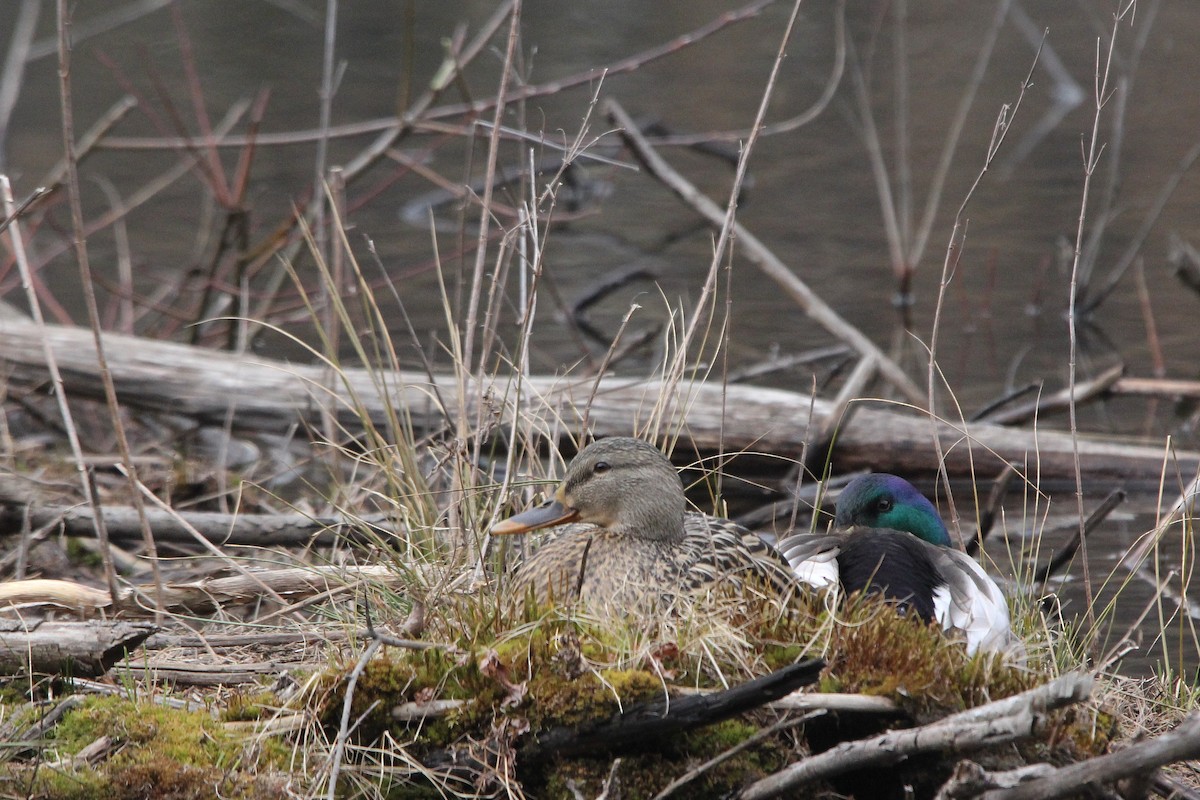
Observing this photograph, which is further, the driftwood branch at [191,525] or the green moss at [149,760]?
the driftwood branch at [191,525]

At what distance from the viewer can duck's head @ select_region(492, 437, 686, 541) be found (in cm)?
331

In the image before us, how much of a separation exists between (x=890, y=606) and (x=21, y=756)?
1.80 meters

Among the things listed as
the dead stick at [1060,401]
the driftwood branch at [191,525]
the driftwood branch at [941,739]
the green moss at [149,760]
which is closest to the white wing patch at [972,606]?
the driftwood branch at [941,739]

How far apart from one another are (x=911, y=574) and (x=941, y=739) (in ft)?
3.84

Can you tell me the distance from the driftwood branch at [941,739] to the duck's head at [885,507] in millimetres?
1746

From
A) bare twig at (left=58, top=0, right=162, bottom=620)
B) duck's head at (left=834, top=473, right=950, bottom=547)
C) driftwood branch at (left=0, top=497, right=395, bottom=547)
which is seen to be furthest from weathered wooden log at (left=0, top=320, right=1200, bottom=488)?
→ bare twig at (left=58, top=0, right=162, bottom=620)

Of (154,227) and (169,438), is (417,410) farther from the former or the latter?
(154,227)

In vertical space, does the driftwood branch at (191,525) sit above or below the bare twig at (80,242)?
below

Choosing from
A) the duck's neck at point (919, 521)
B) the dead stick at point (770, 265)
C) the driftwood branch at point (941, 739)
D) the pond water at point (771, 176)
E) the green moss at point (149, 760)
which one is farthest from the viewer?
the pond water at point (771, 176)

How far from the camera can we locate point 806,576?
11.8 feet

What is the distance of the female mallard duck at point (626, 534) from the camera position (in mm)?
3242

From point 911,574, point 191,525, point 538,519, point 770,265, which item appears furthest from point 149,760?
point 770,265

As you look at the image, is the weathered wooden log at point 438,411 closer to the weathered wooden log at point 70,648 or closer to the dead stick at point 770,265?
the dead stick at point 770,265

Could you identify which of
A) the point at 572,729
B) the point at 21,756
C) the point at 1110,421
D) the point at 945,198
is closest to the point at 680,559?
the point at 572,729
